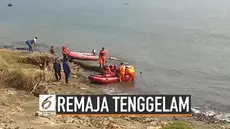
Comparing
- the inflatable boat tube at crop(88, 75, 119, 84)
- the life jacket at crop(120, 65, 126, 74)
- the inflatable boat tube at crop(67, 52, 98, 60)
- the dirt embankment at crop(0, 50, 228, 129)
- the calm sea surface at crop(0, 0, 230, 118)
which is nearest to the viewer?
the dirt embankment at crop(0, 50, 228, 129)

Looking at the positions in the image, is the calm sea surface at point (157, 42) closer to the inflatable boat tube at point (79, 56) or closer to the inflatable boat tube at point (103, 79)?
the inflatable boat tube at point (103, 79)

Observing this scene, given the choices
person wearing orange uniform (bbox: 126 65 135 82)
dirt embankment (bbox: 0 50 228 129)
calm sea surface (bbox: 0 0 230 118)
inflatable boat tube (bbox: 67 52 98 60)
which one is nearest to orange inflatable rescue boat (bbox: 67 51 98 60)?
inflatable boat tube (bbox: 67 52 98 60)

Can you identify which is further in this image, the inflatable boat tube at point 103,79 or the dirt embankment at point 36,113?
the inflatable boat tube at point 103,79

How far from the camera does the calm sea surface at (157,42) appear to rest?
70.1ft

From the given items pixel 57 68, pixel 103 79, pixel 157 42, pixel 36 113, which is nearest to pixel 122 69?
pixel 103 79

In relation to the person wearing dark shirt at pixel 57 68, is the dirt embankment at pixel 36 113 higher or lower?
lower

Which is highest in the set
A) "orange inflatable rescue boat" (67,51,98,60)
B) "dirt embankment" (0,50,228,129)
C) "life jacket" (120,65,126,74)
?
"orange inflatable rescue boat" (67,51,98,60)

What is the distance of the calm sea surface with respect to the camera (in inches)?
842

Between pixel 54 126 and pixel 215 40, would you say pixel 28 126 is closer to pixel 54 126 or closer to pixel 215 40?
pixel 54 126

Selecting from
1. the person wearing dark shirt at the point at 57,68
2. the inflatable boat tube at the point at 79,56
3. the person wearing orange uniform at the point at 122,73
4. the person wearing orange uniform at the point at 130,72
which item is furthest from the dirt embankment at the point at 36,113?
the inflatable boat tube at the point at 79,56

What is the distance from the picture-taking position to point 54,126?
10609 millimetres

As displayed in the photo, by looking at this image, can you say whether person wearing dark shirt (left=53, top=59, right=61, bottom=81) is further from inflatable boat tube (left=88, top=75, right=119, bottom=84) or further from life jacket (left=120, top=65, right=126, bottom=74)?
life jacket (left=120, top=65, right=126, bottom=74)

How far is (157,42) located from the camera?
119 feet

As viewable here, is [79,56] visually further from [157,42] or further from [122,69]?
[157,42]
